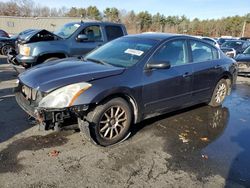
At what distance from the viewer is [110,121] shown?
14.2 ft

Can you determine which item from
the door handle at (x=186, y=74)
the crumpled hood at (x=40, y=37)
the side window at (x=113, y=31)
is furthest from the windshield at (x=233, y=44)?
the door handle at (x=186, y=74)

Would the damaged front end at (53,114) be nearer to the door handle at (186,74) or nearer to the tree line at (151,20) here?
the door handle at (186,74)

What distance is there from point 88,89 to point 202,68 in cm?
284

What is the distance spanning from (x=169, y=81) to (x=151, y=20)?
6792 centimetres

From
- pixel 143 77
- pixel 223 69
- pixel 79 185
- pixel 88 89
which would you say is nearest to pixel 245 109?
pixel 223 69

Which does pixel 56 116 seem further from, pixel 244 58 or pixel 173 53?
pixel 244 58

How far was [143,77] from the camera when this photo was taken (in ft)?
15.2

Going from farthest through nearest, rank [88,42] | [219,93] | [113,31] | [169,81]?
[113,31], [88,42], [219,93], [169,81]

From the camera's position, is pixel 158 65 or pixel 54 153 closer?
pixel 54 153

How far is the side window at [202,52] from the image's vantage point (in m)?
5.78

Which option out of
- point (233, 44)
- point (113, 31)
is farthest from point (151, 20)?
point (113, 31)

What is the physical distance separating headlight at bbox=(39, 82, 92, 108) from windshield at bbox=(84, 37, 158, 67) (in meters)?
1.04

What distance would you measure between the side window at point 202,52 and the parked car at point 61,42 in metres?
3.82

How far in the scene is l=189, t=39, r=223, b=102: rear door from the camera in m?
5.73
